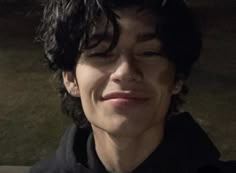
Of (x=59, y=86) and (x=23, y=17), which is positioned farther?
(x=23, y=17)

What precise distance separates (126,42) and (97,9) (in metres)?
0.09

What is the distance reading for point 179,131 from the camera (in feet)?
4.18

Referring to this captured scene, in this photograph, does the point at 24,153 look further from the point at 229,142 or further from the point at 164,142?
the point at 164,142

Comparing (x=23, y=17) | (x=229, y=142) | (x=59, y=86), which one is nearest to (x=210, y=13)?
(x=23, y=17)

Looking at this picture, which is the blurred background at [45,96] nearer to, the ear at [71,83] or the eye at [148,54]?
the ear at [71,83]

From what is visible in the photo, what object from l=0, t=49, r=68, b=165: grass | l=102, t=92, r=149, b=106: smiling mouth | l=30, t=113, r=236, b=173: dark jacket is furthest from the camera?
l=0, t=49, r=68, b=165: grass

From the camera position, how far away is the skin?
1.12 meters

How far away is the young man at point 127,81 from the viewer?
3.73 ft

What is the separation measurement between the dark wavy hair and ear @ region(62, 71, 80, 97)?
17 mm

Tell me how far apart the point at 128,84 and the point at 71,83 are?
23 cm

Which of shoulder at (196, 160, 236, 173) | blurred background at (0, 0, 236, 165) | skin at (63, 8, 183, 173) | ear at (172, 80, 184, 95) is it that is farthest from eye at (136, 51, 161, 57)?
blurred background at (0, 0, 236, 165)

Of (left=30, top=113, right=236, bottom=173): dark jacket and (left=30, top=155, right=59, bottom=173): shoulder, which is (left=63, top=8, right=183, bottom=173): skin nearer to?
(left=30, top=113, right=236, bottom=173): dark jacket

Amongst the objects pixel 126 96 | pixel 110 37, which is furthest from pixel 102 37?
pixel 126 96

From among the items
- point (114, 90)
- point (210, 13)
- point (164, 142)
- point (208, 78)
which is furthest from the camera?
point (210, 13)
